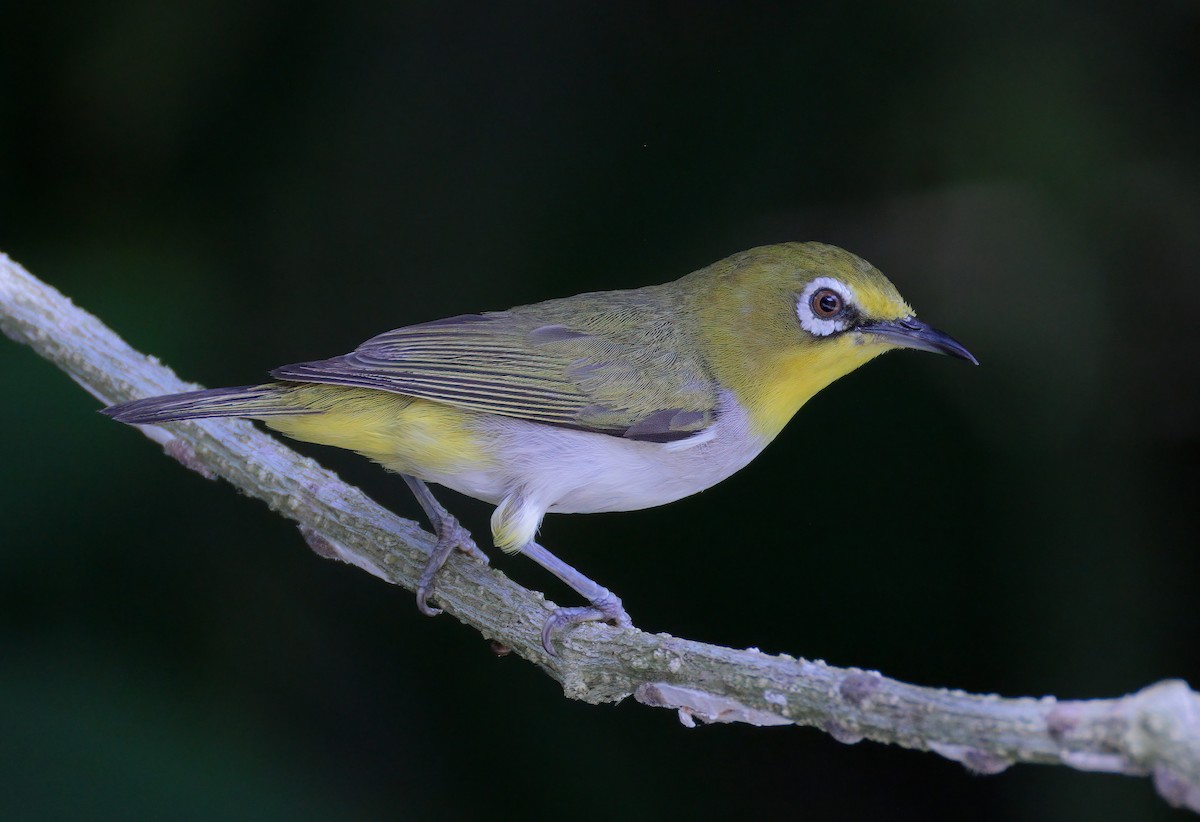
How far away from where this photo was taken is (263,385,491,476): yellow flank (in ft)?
11.7

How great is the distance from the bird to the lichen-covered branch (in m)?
0.15

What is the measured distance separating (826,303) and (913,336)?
0.30 meters

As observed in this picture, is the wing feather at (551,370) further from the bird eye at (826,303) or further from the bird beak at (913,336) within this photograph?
the bird beak at (913,336)

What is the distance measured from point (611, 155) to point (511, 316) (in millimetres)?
1521

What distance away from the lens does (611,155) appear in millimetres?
5281

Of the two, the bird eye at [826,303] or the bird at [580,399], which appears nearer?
the bird at [580,399]

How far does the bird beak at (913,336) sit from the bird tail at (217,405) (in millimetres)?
1804

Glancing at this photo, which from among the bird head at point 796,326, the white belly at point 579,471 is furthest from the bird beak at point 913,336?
the white belly at point 579,471

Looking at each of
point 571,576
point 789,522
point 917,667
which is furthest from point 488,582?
point 917,667

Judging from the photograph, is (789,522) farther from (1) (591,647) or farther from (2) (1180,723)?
(2) (1180,723)

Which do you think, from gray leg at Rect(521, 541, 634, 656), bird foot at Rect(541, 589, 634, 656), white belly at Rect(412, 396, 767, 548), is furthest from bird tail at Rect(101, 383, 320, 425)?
A: bird foot at Rect(541, 589, 634, 656)

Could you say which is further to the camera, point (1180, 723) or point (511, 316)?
point (511, 316)

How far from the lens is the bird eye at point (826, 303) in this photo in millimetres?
3656

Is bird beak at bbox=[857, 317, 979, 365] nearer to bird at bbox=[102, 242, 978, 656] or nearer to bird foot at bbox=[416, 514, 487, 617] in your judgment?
bird at bbox=[102, 242, 978, 656]
